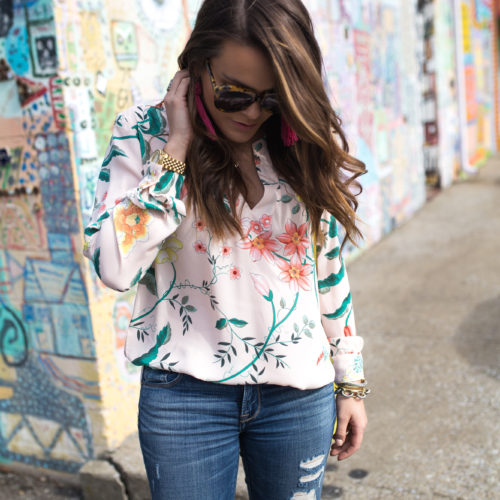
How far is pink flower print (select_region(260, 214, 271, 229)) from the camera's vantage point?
4.95ft

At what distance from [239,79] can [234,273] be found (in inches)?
17.0

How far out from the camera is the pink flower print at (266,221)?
59.4 inches

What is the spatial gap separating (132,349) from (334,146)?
67 centimetres

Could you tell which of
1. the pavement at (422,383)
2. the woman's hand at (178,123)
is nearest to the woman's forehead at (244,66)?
the woman's hand at (178,123)

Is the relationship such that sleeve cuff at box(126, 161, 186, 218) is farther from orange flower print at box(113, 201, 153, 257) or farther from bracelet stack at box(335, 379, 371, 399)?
bracelet stack at box(335, 379, 371, 399)

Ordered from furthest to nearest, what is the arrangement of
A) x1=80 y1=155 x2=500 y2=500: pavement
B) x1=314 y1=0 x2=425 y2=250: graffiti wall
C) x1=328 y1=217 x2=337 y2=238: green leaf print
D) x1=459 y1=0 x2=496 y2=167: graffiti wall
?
1. x1=459 y1=0 x2=496 y2=167: graffiti wall
2. x1=314 y1=0 x2=425 y2=250: graffiti wall
3. x1=80 y1=155 x2=500 y2=500: pavement
4. x1=328 y1=217 x2=337 y2=238: green leaf print

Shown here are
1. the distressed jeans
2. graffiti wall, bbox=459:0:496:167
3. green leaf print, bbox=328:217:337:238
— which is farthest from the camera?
graffiti wall, bbox=459:0:496:167

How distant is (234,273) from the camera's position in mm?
1471

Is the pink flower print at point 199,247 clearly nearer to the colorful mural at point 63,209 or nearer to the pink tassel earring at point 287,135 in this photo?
the pink tassel earring at point 287,135

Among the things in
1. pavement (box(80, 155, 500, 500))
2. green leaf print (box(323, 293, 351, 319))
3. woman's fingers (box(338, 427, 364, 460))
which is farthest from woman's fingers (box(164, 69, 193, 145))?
pavement (box(80, 155, 500, 500))

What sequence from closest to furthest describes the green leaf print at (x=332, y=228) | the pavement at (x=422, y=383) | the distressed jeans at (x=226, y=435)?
the distressed jeans at (x=226, y=435)
the green leaf print at (x=332, y=228)
the pavement at (x=422, y=383)

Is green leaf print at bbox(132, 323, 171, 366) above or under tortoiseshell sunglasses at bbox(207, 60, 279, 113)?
under

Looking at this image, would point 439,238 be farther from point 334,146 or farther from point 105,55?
point 334,146

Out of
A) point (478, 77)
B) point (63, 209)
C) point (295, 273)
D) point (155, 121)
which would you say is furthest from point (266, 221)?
point (478, 77)
